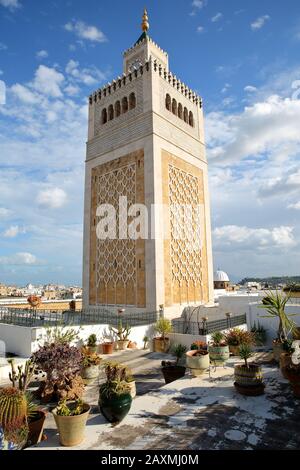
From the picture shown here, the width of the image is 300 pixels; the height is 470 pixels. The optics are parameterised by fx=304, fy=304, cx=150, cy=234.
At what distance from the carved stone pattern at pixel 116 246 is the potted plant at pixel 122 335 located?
17.8 feet

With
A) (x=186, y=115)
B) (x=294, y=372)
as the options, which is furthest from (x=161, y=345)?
(x=186, y=115)

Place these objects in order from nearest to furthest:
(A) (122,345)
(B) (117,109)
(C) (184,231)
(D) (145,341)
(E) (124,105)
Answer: (A) (122,345) < (D) (145,341) < (C) (184,231) < (E) (124,105) < (B) (117,109)

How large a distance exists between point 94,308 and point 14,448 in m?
17.9

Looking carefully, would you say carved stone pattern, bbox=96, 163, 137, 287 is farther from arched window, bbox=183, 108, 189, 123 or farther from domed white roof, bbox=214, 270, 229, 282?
domed white roof, bbox=214, 270, 229, 282

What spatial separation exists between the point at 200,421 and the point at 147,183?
1660 cm

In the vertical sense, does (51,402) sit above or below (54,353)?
below

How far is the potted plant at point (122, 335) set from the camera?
1484cm

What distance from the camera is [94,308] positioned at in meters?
22.7

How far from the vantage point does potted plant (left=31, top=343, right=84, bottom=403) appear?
25.4 ft

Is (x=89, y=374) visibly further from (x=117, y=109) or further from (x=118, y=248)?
(x=117, y=109)

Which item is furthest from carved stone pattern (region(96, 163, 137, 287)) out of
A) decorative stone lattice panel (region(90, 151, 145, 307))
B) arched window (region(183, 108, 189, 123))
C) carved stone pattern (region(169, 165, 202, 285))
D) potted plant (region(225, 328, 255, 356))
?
potted plant (region(225, 328, 255, 356))

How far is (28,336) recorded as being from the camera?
1218 centimetres

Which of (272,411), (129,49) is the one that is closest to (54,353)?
(272,411)
